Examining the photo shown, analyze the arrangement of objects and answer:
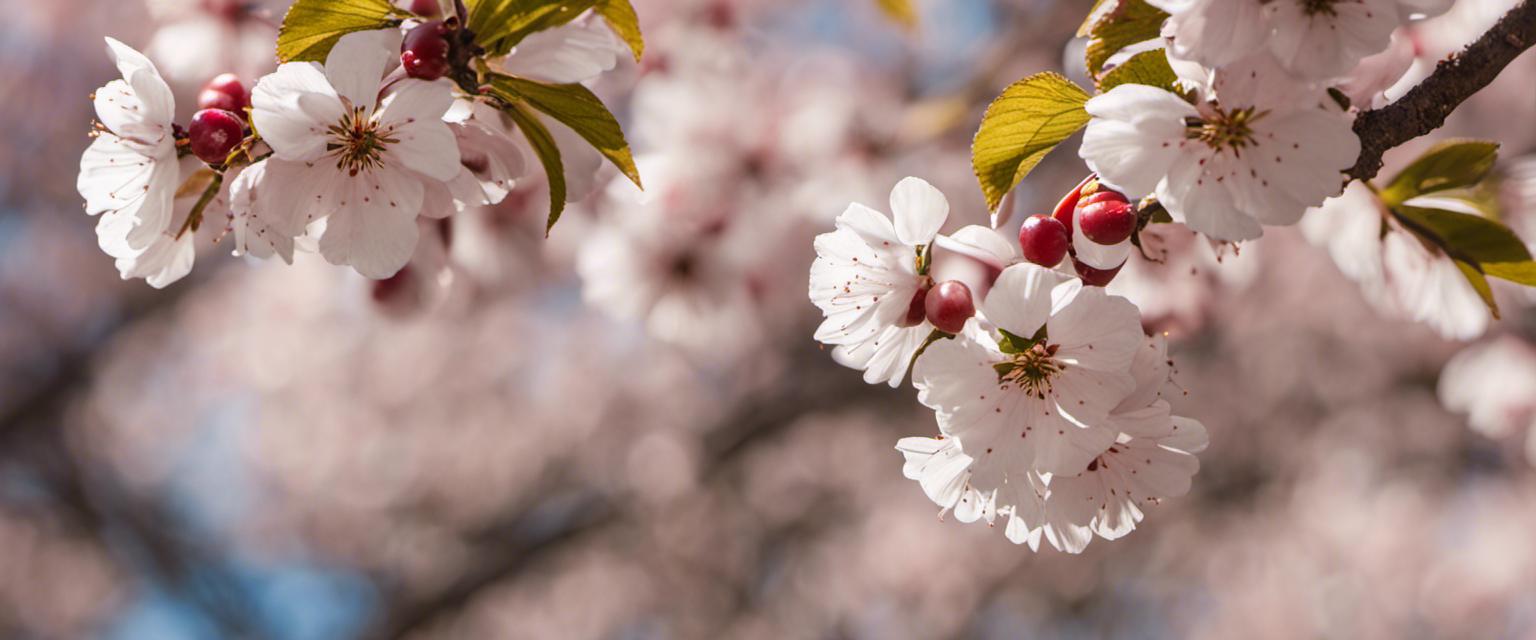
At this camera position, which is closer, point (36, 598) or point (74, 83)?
point (74, 83)

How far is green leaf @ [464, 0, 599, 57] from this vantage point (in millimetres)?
621

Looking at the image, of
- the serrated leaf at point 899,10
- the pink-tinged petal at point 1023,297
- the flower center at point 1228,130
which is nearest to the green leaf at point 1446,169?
the flower center at point 1228,130

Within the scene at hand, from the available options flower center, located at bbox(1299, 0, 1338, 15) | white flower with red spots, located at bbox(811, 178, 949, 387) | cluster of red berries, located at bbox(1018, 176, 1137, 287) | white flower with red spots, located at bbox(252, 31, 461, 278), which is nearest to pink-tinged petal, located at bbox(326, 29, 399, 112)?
white flower with red spots, located at bbox(252, 31, 461, 278)

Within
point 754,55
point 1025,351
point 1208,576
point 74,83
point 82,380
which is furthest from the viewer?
point 1208,576

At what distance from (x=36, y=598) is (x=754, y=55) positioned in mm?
5468

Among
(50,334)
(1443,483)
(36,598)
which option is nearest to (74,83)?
(50,334)

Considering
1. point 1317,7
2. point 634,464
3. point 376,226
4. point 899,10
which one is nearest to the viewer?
point 1317,7

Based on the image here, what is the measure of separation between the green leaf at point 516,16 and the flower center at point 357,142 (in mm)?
81

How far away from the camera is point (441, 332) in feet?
16.2

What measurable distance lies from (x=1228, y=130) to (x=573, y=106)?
38 centimetres

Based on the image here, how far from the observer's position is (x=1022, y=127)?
0.63 metres

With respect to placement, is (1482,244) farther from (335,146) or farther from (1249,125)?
(335,146)

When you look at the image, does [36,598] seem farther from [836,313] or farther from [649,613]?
[836,313]

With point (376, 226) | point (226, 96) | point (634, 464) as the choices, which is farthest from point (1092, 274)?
point (634, 464)
